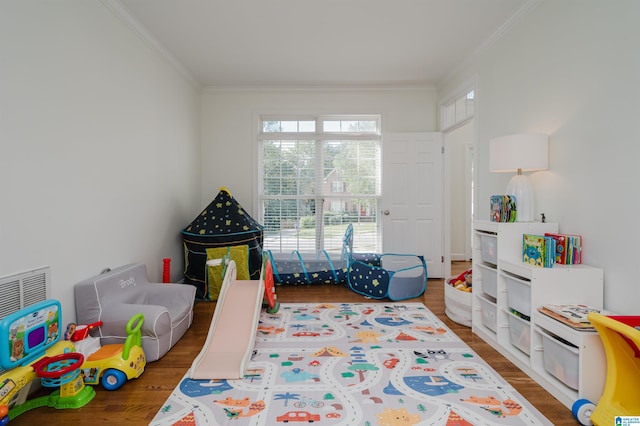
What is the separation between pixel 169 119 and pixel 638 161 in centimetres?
415

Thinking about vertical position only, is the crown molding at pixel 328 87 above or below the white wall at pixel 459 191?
above

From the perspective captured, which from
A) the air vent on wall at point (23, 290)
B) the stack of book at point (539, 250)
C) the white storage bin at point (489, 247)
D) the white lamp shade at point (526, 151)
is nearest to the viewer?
the air vent on wall at point (23, 290)

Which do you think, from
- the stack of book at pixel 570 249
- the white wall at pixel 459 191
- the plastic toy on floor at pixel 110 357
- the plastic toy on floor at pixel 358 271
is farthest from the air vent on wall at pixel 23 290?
the white wall at pixel 459 191

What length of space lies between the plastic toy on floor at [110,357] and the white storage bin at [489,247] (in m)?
2.67

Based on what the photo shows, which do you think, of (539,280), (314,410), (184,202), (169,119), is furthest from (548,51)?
(184,202)

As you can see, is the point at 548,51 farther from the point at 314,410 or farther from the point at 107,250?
the point at 107,250

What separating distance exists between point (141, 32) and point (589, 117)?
12.5 feet

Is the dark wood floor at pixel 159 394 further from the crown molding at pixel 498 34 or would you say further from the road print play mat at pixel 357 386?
the crown molding at pixel 498 34

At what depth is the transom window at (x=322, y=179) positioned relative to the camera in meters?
4.83

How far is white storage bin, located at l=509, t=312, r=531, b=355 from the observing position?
2.16 m

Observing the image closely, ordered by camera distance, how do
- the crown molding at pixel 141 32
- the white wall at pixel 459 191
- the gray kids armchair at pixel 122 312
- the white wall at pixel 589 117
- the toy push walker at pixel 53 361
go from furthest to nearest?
the white wall at pixel 459 191, the crown molding at pixel 141 32, the gray kids armchair at pixel 122 312, the white wall at pixel 589 117, the toy push walker at pixel 53 361

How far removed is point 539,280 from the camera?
6.63ft

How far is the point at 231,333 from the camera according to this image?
244 centimetres

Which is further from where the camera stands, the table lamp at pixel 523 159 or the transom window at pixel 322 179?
the transom window at pixel 322 179
